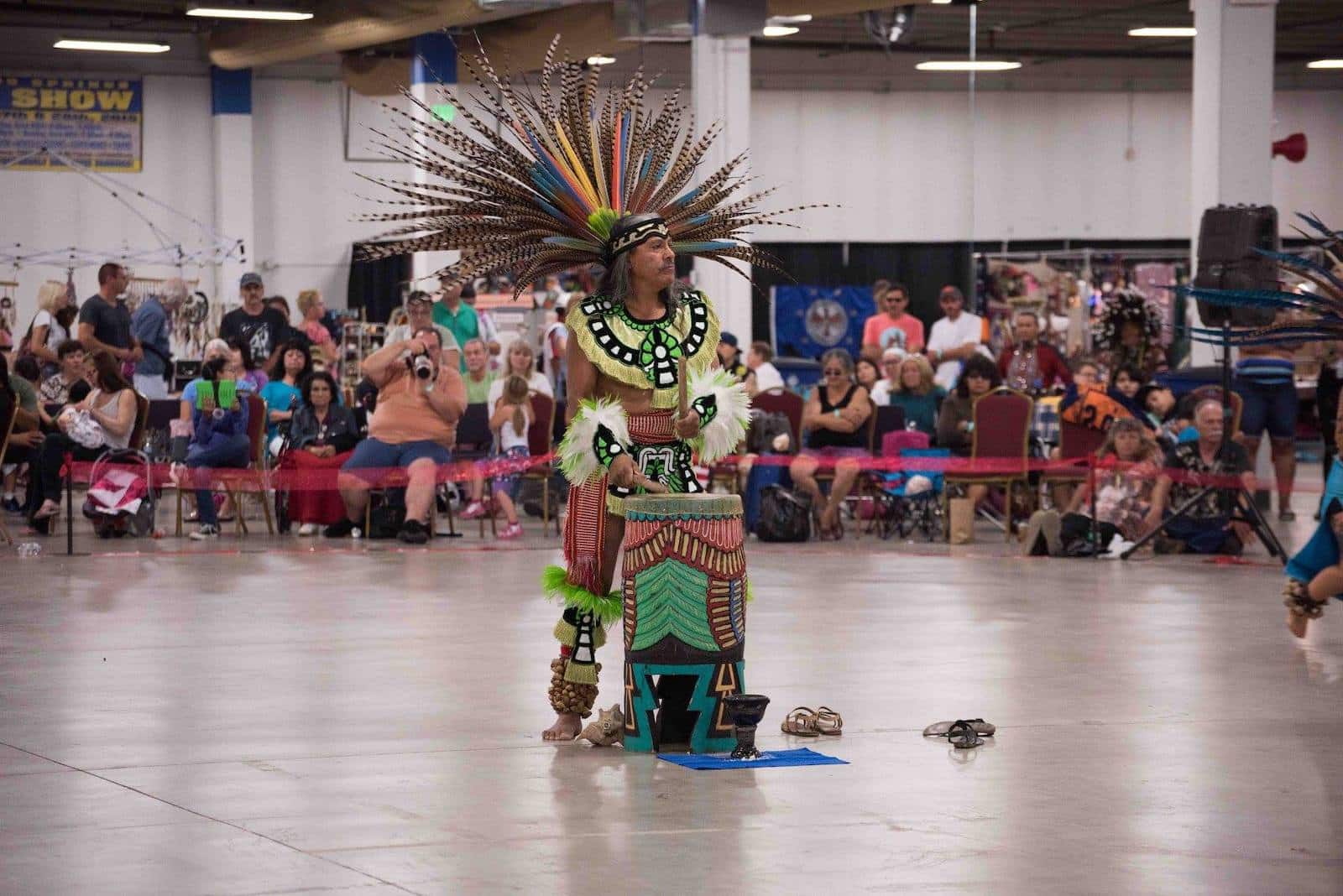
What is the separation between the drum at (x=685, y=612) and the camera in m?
5.33

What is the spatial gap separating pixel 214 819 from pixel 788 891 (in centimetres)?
137

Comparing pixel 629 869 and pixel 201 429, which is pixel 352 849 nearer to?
pixel 629 869

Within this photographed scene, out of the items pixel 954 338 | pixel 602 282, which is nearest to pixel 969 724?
pixel 602 282

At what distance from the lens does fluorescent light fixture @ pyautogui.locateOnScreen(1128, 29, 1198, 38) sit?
19.8m

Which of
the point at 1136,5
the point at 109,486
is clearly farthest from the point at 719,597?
the point at 1136,5

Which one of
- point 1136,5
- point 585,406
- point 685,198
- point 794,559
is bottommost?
point 794,559

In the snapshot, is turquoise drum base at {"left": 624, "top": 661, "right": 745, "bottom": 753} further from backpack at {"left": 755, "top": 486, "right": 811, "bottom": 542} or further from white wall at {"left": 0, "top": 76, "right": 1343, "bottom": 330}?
white wall at {"left": 0, "top": 76, "right": 1343, "bottom": 330}

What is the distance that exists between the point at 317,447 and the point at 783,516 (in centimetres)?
286

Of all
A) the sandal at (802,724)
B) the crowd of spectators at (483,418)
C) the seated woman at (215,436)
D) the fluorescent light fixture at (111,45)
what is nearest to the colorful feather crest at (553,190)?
the sandal at (802,724)

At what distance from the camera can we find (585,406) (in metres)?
5.46

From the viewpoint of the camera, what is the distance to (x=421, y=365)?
1170cm

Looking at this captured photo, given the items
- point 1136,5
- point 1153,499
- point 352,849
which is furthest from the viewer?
point 1136,5

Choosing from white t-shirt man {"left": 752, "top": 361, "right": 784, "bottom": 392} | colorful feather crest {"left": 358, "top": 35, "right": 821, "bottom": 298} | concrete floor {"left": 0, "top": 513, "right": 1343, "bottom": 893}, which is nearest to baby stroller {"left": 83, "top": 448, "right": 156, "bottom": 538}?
concrete floor {"left": 0, "top": 513, "right": 1343, "bottom": 893}

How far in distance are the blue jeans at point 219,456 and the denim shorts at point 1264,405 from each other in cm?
613
